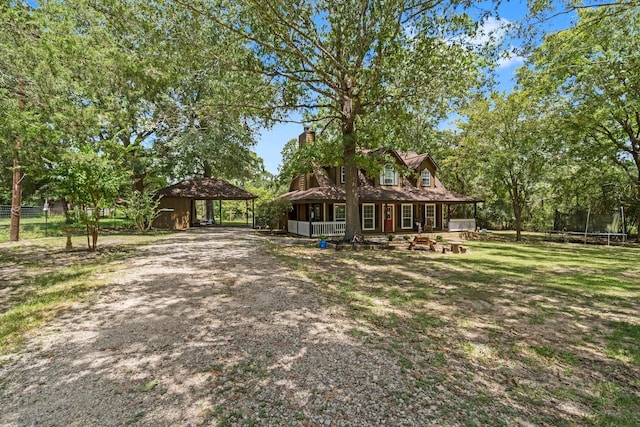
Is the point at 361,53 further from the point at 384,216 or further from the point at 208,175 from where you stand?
the point at 208,175

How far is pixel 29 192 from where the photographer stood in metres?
29.3

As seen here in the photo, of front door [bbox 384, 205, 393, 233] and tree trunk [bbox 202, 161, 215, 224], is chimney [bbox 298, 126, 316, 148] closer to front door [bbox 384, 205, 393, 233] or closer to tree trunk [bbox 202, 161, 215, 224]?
front door [bbox 384, 205, 393, 233]

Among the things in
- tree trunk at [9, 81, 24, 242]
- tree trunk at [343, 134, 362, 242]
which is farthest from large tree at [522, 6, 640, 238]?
tree trunk at [9, 81, 24, 242]

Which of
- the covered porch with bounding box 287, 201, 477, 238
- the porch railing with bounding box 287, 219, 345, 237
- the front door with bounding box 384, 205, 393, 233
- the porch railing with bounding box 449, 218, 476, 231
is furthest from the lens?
the porch railing with bounding box 449, 218, 476, 231

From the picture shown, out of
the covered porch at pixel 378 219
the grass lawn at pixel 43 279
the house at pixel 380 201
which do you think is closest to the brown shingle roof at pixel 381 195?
the house at pixel 380 201

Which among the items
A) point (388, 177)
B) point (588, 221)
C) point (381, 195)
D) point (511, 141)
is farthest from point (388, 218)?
point (588, 221)

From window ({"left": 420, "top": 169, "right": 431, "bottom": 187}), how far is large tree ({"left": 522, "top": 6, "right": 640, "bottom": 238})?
857 centimetres

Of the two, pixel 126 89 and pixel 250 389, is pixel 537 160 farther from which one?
pixel 126 89

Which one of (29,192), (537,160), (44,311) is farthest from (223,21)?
(29,192)

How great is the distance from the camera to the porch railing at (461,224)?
78.6 ft

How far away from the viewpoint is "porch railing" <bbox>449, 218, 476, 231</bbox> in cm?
2395

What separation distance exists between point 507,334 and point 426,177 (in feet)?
68.6

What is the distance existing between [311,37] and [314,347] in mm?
10300

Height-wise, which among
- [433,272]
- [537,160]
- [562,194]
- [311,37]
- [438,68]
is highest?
[311,37]
